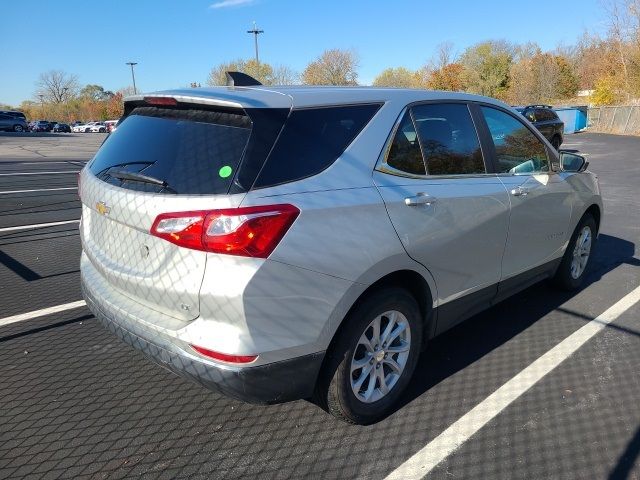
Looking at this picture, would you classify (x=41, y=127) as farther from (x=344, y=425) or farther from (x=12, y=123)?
(x=344, y=425)

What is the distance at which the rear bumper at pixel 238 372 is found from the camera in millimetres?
2183

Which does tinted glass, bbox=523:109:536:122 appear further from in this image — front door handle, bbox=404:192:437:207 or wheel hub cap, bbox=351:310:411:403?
wheel hub cap, bbox=351:310:411:403

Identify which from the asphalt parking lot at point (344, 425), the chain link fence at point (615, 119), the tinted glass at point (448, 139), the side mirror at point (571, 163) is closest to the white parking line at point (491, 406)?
the asphalt parking lot at point (344, 425)

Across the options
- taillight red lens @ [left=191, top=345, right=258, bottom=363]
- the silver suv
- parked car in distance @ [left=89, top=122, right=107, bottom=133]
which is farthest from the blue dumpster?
parked car in distance @ [left=89, top=122, right=107, bottom=133]

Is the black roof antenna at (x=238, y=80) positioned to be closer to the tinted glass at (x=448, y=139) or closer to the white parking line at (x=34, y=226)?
the tinted glass at (x=448, y=139)

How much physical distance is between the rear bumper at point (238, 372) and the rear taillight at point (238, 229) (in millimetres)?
500

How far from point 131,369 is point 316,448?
143 centimetres

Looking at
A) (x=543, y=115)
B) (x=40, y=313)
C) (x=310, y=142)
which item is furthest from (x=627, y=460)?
(x=543, y=115)

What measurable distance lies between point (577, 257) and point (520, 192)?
1558 mm

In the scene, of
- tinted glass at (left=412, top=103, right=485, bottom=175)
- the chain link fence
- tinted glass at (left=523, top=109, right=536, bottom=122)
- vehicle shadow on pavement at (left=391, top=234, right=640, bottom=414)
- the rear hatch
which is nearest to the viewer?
the rear hatch

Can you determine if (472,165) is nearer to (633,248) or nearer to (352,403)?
(352,403)

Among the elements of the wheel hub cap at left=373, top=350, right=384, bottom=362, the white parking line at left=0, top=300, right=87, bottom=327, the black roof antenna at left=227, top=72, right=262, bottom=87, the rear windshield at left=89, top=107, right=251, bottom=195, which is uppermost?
the black roof antenna at left=227, top=72, right=262, bottom=87

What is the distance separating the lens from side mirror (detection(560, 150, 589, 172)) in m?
4.26

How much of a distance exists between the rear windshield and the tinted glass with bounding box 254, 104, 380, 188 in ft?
0.53
